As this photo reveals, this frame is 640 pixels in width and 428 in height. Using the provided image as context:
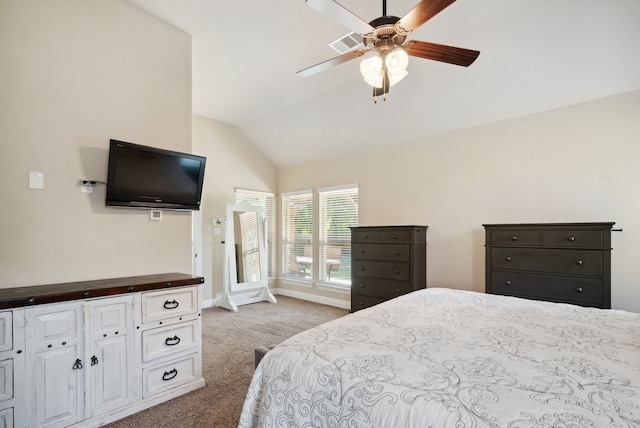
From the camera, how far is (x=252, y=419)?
1241mm

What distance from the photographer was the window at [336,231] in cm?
505

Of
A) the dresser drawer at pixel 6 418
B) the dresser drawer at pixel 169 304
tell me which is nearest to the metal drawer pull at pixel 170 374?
the dresser drawer at pixel 169 304

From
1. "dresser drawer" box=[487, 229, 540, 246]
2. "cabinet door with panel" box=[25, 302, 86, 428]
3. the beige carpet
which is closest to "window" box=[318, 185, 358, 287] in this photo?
the beige carpet

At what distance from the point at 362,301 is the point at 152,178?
2879 millimetres

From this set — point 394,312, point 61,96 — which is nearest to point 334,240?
point 394,312

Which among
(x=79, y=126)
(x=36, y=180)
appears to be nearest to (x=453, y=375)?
(x=36, y=180)

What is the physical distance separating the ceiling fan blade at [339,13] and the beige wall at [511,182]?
251 cm

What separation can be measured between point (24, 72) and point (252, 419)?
269cm

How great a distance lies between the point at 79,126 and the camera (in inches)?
92.0

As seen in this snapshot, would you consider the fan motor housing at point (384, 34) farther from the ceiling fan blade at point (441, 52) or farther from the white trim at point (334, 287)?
the white trim at point (334, 287)

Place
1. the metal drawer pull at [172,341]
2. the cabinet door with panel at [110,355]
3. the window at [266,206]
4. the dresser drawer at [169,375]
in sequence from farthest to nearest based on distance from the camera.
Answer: the window at [266,206]
the metal drawer pull at [172,341]
the dresser drawer at [169,375]
the cabinet door with panel at [110,355]

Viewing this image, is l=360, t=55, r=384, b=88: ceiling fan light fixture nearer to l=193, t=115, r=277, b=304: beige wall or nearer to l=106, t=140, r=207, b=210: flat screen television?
l=106, t=140, r=207, b=210: flat screen television

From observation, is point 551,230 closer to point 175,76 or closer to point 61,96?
point 175,76

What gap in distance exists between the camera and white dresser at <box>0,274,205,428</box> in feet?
5.77
